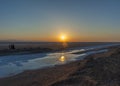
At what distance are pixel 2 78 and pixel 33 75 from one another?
2.25 meters

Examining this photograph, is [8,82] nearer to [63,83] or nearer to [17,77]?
[17,77]

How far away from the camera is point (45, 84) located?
11.5 metres

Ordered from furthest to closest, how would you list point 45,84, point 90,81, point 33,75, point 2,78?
point 33,75 → point 2,78 → point 45,84 → point 90,81

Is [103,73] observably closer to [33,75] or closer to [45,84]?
[45,84]

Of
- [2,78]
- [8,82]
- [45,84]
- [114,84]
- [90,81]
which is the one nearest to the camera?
[114,84]

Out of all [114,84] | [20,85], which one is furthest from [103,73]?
[20,85]

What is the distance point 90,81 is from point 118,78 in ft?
5.31

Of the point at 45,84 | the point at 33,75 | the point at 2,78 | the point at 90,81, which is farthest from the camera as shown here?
the point at 33,75

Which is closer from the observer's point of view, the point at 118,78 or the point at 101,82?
the point at 101,82

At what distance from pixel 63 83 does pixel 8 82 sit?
12.8 ft

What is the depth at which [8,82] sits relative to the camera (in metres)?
12.3

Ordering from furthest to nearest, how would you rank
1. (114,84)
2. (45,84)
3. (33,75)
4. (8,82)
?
(33,75)
(8,82)
(45,84)
(114,84)

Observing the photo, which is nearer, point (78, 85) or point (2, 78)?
point (78, 85)

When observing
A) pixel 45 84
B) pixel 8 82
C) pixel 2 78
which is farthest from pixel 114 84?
pixel 2 78
